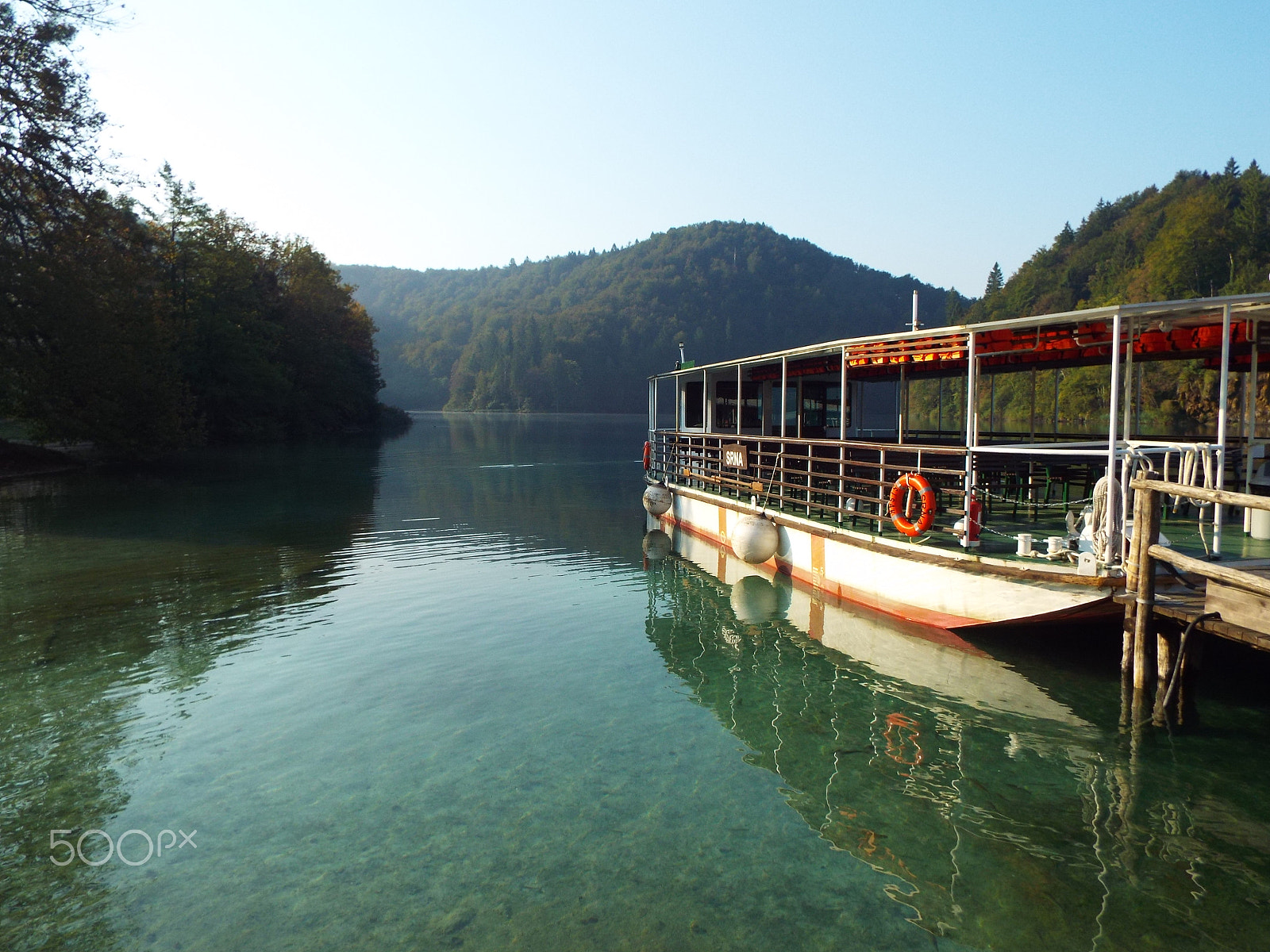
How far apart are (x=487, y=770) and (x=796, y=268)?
608 feet

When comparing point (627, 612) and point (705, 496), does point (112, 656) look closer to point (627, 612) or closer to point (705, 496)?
point (627, 612)

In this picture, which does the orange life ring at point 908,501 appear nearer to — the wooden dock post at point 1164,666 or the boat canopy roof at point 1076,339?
the boat canopy roof at point 1076,339

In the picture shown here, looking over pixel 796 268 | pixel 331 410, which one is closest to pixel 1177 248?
pixel 331 410

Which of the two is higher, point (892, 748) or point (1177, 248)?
point (1177, 248)

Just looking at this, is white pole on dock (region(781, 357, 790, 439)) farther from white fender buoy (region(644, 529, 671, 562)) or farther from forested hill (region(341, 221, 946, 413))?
forested hill (region(341, 221, 946, 413))

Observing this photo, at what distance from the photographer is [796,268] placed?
18100 cm

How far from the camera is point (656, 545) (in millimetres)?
17297

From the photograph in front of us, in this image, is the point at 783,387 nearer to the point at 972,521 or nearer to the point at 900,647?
the point at 972,521

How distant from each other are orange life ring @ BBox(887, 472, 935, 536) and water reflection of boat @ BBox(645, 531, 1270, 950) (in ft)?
4.28

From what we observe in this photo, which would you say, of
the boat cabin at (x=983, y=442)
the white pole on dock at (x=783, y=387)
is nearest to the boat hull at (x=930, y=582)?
the boat cabin at (x=983, y=442)

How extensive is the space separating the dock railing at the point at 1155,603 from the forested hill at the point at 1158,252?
67639mm

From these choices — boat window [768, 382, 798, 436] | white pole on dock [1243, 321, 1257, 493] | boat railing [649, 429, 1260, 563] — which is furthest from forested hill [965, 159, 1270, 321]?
white pole on dock [1243, 321, 1257, 493]

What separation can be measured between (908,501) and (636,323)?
518 ft

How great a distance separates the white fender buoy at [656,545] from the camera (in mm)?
16013
